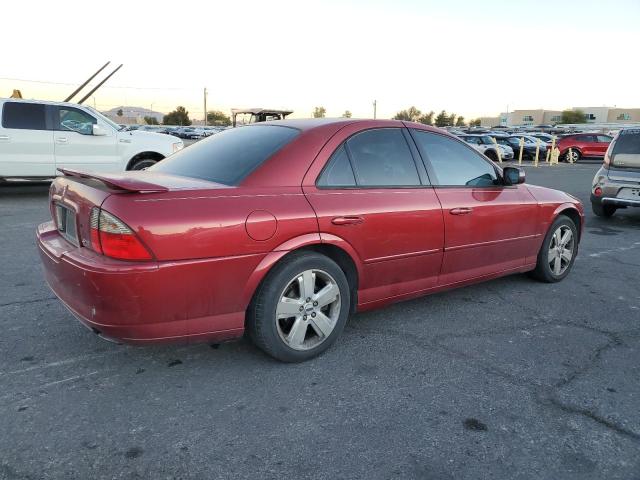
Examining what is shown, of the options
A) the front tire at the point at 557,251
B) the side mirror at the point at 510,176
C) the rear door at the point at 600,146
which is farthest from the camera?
the rear door at the point at 600,146

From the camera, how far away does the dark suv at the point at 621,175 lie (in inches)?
329

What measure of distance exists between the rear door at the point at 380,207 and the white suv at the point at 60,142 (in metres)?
6.52

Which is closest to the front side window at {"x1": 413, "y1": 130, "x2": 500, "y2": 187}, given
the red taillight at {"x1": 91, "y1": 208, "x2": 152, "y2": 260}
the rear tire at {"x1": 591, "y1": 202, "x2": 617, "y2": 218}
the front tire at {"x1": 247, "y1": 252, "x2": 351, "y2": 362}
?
the front tire at {"x1": 247, "y1": 252, "x2": 351, "y2": 362}

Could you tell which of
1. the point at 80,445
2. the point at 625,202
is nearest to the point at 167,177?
the point at 80,445

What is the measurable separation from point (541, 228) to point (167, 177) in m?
3.37

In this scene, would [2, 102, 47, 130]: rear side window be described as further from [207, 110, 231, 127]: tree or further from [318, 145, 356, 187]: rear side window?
[207, 110, 231, 127]: tree

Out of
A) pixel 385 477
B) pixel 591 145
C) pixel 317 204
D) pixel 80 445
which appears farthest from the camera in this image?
pixel 591 145

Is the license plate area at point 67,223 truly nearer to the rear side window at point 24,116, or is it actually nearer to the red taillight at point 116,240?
the red taillight at point 116,240

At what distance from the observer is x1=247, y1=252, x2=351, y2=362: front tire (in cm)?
305

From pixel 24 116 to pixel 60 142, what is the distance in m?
0.70

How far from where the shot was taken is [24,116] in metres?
9.23

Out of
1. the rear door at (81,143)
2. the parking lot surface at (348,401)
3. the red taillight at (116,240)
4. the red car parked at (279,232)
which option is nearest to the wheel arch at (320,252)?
the red car parked at (279,232)

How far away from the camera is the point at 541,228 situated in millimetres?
4840

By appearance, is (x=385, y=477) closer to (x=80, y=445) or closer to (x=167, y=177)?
(x=80, y=445)
